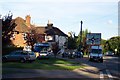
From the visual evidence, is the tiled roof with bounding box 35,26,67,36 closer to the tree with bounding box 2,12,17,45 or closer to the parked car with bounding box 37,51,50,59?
the parked car with bounding box 37,51,50,59

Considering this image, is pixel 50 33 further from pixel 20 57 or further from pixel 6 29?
pixel 6 29

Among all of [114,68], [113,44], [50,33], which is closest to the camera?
[114,68]

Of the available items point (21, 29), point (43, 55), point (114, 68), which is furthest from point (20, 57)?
point (21, 29)

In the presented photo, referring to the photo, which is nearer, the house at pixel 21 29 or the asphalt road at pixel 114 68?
the asphalt road at pixel 114 68

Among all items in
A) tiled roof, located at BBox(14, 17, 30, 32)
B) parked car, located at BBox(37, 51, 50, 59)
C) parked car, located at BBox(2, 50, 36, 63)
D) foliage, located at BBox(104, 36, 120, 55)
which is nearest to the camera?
parked car, located at BBox(2, 50, 36, 63)

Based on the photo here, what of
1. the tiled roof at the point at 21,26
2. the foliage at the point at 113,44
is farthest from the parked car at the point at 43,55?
the foliage at the point at 113,44

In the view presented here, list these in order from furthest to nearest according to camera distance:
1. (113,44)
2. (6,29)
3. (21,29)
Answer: (113,44) < (21,29) < (6,29)

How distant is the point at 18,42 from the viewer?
3489 inches

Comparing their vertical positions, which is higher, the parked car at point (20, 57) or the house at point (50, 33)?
the house at point (50, 33)

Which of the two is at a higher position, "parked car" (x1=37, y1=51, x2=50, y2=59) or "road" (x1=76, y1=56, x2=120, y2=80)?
"parked car" (x1=37, y1=51, x2=50, y2=59)

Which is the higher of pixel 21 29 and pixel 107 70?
pixel 21 29

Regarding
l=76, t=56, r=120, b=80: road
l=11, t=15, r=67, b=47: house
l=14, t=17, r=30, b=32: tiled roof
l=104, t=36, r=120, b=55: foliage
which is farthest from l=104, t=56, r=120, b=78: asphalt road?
l=104, t=36, r=120, b=55: foliage

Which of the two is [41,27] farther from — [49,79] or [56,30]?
[49,79]

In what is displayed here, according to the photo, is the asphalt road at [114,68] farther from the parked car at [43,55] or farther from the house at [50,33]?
the house at [50,33]
